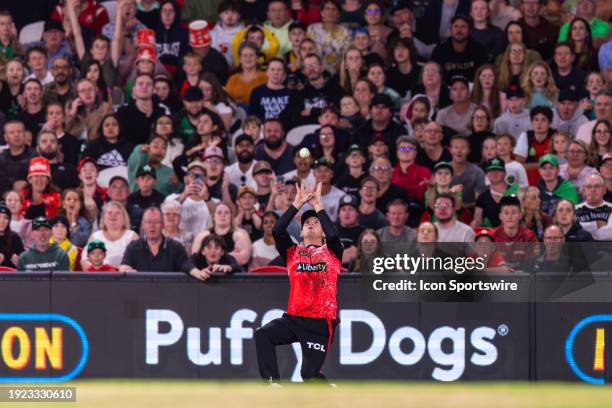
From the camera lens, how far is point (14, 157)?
749 inches

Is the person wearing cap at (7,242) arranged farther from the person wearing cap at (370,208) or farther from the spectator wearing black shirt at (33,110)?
the person wearing cap at (370,208)

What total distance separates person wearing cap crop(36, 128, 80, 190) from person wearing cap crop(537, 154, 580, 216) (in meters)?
6.17

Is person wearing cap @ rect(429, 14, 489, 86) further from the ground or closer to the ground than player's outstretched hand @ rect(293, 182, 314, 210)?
further from the ground

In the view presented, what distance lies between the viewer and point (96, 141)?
19266mm

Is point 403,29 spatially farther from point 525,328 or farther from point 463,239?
point 525,328

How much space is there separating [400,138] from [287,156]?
157 cm

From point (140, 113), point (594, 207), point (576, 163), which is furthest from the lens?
point (140, 113)

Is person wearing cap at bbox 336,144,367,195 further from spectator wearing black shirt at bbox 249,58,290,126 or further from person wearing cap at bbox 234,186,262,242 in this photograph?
spectator wearing black shirt at bbox 249,58,290,126

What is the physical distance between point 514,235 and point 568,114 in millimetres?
3035

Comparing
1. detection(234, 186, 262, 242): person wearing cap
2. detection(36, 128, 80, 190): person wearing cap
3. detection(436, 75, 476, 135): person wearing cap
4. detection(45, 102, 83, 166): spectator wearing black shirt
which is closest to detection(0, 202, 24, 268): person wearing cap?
detection(36, 128, 80, 190): person wearing cap

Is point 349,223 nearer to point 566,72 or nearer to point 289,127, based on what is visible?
point 289,127

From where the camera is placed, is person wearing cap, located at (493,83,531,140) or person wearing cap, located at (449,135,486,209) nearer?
person wearing cap, located at (449,135,486,209)

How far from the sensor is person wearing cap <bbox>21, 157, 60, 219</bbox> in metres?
18.1

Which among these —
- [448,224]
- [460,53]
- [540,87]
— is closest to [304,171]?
[448,224]
